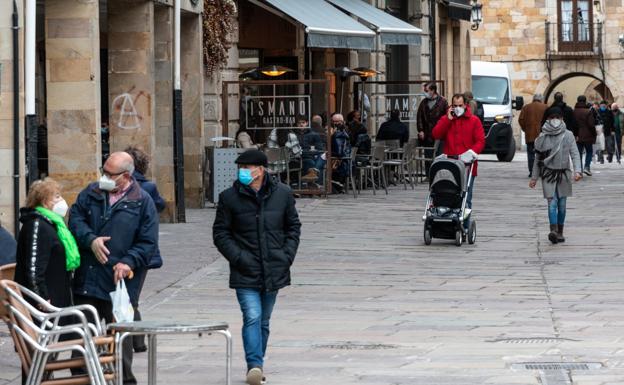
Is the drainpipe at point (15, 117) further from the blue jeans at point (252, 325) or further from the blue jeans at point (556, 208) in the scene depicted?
the blue jeans at point (556, 208)

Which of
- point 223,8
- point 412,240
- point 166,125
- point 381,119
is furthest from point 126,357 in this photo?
point 381,119

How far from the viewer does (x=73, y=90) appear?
1933 centimetres

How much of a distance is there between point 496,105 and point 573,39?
52.9 ft

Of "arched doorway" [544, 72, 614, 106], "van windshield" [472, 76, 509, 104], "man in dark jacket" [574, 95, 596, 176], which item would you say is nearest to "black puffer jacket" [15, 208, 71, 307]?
"man in dark jacket" [574, 95, 596, 176]

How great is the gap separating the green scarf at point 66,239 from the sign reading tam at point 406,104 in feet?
74.7

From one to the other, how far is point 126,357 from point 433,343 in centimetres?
264

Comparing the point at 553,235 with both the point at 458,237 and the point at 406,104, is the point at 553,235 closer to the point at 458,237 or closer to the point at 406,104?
the point at 458,237

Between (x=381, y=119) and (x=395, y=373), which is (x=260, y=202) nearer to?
(x=395, y=373)

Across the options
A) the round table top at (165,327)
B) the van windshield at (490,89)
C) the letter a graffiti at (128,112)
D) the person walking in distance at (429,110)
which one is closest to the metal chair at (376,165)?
the person walking in distance at (429,110)

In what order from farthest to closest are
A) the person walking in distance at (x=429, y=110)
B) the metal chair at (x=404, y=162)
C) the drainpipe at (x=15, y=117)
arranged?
the person walking in distance at (x=429, y=110) < the metal chair at (x=404, y=162) < the drainpipe at (x=15, y=117)

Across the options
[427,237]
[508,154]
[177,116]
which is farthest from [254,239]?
[508,154]

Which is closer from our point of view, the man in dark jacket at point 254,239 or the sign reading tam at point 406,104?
the man in dark jacket at point 254,239

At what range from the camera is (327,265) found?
17.4 m

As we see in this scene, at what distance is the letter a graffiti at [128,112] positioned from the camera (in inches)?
878
